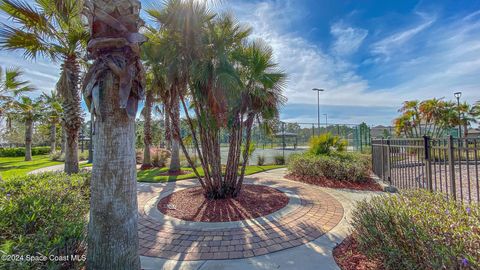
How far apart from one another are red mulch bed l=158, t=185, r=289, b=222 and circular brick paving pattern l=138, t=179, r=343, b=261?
0.44m

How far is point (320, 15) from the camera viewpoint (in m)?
6.80

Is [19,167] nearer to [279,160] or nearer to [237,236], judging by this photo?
[279,160]

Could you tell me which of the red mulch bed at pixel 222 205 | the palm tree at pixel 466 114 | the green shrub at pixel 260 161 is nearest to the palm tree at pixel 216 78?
the red mulch bed at pixel 222 205

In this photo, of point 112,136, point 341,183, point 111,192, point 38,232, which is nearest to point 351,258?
point 111,192

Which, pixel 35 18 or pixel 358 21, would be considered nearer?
pixel 35 18

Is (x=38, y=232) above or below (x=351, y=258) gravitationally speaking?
above

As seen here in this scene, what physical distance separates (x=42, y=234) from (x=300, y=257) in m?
3.06

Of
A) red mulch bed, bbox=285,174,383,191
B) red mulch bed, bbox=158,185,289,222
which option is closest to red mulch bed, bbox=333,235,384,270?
red mulch bed, bbox=158,185,289,222

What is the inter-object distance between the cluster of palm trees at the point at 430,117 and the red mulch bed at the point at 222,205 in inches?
694

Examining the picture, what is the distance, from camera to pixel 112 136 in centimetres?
222

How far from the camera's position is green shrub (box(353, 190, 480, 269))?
1.75 m

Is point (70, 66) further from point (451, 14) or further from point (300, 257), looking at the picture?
point (451, 14)

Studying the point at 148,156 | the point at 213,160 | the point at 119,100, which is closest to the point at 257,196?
the point at 213,160

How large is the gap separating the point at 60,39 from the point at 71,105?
1.96 m
